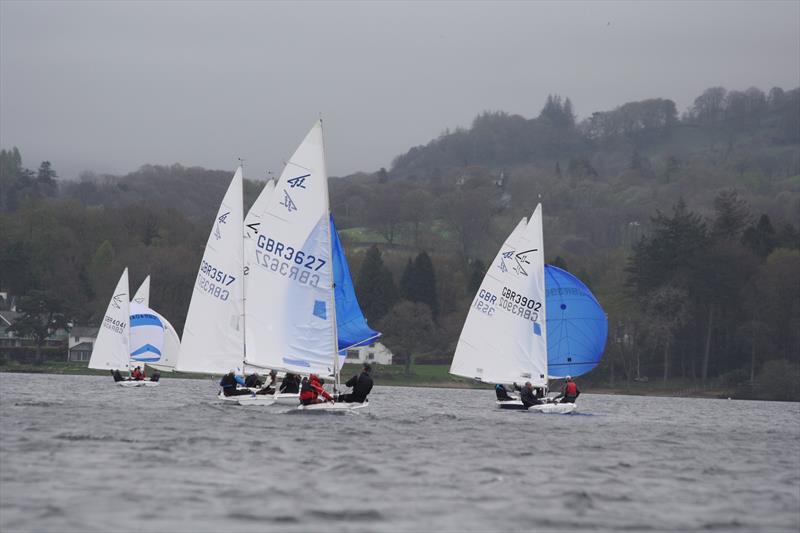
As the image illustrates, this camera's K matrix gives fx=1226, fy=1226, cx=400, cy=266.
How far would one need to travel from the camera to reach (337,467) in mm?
21500

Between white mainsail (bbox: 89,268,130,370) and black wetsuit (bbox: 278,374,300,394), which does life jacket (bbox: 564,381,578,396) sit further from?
white mainsail (bbox: 89,268,130,370)

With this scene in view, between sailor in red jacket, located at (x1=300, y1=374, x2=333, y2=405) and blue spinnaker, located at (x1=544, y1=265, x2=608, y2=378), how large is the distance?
14.1 meters

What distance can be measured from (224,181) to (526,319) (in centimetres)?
13945

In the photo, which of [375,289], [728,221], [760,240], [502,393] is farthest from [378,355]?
[502,393]

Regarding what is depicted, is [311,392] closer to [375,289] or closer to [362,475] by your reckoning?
[362,475]

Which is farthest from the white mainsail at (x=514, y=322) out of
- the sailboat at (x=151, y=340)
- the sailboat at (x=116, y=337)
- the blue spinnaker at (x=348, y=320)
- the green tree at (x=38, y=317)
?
the green tree at (x=38, y=317)

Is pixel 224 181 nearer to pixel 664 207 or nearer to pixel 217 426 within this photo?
pixel 664 207

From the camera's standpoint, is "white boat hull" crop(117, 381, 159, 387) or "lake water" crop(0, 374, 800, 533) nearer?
"lake water" crop(0, 374, 800, 533)

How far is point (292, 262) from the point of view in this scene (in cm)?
3409

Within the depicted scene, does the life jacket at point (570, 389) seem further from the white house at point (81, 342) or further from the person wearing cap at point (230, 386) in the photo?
the white house at point (81, 342)

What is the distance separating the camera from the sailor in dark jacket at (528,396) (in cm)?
4150

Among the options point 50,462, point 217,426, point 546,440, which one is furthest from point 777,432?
point 50,462

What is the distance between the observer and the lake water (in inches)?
644

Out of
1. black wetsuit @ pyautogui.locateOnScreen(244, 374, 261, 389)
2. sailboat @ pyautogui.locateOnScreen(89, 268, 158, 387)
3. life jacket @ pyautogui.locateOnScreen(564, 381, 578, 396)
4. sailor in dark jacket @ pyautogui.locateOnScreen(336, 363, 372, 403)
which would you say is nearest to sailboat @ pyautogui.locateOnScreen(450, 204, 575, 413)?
life jacket @ pyautogui.locateOnScreen(564, 381, 578, 396)
